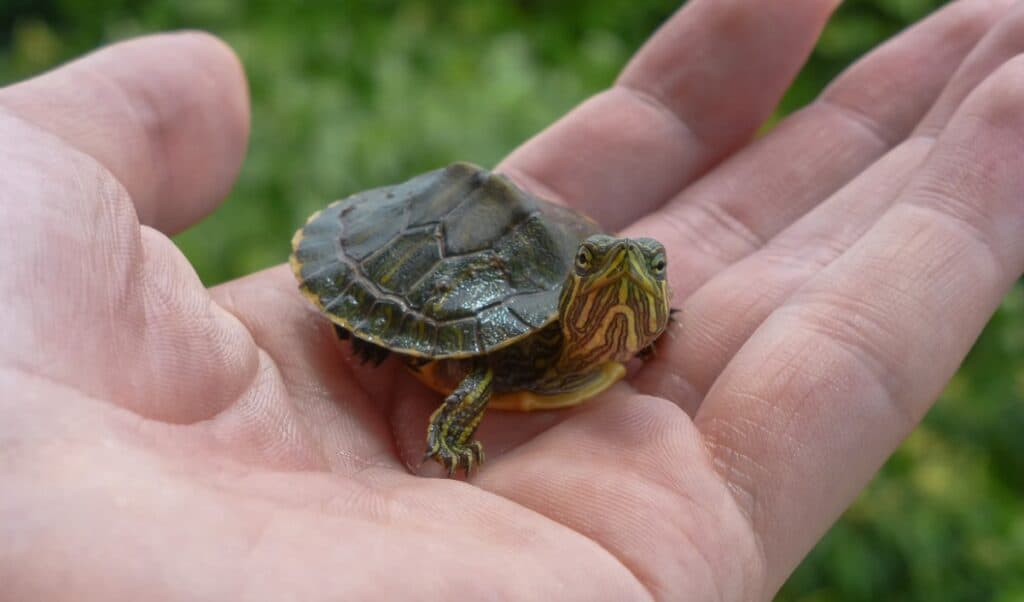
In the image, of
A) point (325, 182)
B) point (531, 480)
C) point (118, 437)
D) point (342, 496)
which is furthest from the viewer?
point (325, 182)

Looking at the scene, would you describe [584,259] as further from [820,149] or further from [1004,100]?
[820,149]

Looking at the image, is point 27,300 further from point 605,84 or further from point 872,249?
point 605,84

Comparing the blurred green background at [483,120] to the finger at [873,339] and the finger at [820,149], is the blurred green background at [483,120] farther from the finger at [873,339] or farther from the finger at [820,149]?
the finger at [873,339]

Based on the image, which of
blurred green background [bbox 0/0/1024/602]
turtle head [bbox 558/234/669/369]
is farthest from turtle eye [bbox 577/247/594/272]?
blurred green background [bbox 0/0/1024/602]

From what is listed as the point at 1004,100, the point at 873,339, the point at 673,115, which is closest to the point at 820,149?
the point at 673,115

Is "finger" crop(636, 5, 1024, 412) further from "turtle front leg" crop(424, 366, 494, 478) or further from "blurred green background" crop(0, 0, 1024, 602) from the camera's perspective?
"blurred green background" crop(0, 0, 1024, 602)

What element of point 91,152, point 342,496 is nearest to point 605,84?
point 91,152
